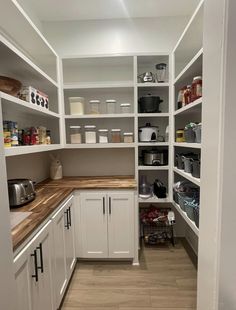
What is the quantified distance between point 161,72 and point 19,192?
1.96 metres

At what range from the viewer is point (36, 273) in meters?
1.15

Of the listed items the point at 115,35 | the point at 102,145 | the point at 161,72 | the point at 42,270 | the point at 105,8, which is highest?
the point at 105,8

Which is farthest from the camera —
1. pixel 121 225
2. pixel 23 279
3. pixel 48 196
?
pixel 121 225

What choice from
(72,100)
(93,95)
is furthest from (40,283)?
(93,95)

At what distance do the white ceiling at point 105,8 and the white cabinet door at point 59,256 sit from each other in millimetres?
2135

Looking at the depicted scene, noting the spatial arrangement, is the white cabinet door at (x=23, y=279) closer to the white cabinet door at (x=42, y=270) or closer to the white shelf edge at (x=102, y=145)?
the white cabinet door at (x=42, y=270)

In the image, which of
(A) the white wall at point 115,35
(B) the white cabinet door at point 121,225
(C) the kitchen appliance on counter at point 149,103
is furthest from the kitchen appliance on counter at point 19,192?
(A) the white wall at point 115,35

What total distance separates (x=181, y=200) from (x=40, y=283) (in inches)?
53.6

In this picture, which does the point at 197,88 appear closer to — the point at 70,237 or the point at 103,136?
the point at 103,136

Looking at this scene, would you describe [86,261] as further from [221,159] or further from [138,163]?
[221,159]

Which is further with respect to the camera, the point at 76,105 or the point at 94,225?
the point at 76,105

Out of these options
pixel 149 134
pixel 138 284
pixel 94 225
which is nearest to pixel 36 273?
pixel 94 225

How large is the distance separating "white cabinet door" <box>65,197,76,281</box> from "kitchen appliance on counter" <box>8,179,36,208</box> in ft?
1.27

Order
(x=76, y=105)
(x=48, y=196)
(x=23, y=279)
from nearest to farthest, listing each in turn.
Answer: (x=23, y=279) < (x=48, y=196) < (x=76, y=105)
